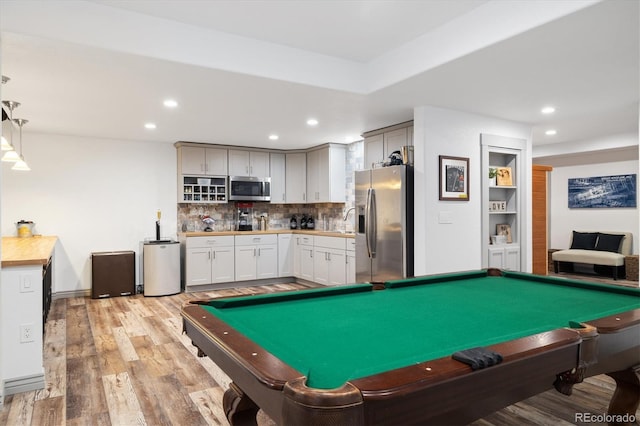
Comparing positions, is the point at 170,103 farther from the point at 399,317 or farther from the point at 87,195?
the point at 399,317

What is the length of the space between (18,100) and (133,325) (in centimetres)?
256

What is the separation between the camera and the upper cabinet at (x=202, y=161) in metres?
6.53

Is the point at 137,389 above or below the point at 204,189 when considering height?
below

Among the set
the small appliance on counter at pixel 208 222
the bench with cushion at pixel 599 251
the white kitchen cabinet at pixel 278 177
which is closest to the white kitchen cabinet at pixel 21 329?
the small appliance on counter at pixel 208 222

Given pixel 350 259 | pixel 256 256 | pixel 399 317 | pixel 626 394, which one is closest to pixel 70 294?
pixel 256 256

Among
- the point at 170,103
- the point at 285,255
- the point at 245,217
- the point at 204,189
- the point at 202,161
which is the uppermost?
the point at 170,103

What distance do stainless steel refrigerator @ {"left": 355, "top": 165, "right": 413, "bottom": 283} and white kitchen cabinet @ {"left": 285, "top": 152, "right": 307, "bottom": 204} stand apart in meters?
2.38

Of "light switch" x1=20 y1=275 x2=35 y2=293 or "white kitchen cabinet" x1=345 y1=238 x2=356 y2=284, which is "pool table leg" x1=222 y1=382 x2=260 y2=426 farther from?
"white kitchen cabinet" x1=345 y1=238 x2=356 y2=284

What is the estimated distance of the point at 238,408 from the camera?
1.64m

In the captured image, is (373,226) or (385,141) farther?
(385,141)

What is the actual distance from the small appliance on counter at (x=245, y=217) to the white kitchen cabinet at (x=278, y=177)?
0.46m

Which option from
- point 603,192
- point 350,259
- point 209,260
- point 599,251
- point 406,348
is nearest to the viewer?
point 406,348

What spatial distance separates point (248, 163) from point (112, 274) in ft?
8.90

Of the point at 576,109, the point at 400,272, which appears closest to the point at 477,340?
the point at 400,272
